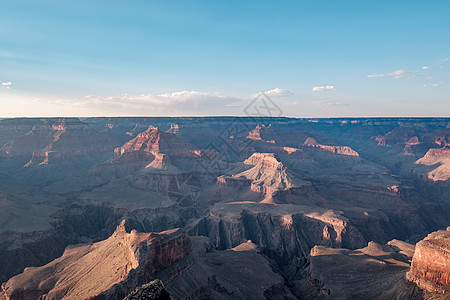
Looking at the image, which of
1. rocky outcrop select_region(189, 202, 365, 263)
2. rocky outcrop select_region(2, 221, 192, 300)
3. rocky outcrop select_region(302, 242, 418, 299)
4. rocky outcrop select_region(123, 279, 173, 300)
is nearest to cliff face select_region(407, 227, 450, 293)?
rocky outcrop select_region(302, 242, 418, 299)

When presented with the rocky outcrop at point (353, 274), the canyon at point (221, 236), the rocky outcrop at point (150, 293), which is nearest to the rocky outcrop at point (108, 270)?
the canyon at point (221, 236)

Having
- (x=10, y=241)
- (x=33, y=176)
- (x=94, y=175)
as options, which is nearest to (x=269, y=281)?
(x=10, y=241)

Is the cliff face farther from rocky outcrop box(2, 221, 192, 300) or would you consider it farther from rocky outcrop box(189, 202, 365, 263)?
rocky outcrop box(189, 202, 365, 263)

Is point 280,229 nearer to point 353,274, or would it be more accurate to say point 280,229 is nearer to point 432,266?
point 353,274

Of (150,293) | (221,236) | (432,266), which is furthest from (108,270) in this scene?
(221,236)

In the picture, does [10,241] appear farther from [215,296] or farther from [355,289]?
[355,289]

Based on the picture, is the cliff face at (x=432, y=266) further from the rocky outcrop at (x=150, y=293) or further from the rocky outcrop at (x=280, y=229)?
the rocky outcrop at (x=280, y=229)
